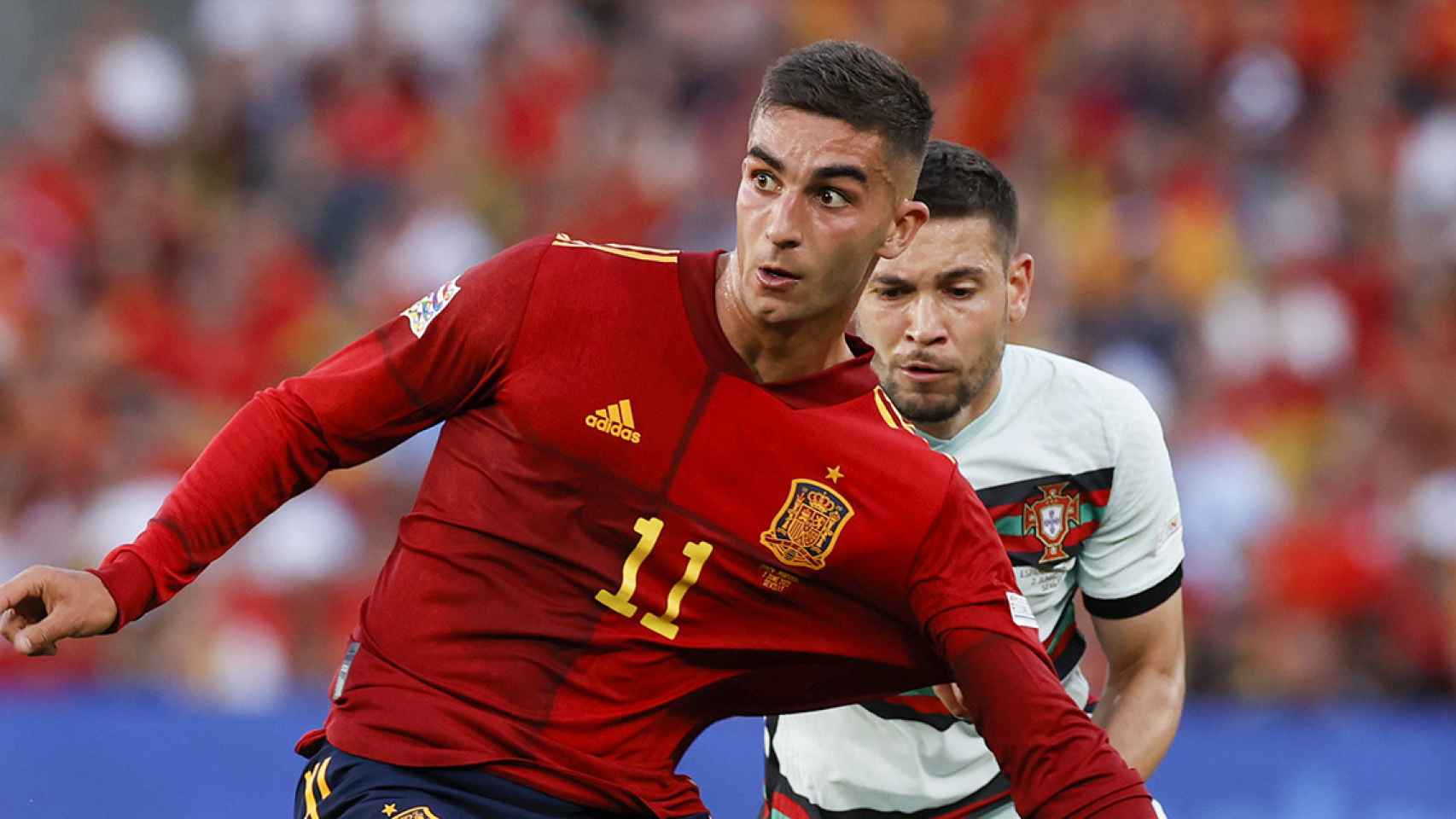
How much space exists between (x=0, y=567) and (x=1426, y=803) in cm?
580

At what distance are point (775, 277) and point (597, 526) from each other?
54cm

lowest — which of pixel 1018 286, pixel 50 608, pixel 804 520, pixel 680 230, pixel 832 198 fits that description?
pixel 50 608

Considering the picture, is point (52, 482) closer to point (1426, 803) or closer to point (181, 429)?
point (181, 429)

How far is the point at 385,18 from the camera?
10.7 meters

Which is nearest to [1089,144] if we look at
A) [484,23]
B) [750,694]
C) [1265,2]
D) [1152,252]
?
[1152,252]

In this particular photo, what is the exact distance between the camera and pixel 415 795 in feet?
11.5

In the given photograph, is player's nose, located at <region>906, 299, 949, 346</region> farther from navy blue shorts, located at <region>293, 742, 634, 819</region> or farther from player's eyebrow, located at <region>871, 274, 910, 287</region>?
navy blue shorts, located at <region>293, 742, 634, 819</region>

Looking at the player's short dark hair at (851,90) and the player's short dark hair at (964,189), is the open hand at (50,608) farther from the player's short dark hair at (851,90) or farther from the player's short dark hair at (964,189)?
the player's short dark hair at (964,189)

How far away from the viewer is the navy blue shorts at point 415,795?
11.4 feet

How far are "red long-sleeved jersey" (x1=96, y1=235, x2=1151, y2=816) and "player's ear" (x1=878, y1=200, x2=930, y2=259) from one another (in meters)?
0.30

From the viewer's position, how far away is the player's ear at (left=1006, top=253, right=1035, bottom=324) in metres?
4.55

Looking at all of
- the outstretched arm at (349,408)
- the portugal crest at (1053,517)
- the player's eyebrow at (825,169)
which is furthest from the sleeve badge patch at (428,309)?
the portugal crest at (1053,517)

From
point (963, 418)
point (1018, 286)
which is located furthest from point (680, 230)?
point (963, 418)

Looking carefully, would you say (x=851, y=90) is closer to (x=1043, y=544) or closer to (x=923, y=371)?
(x=923, y=371)
